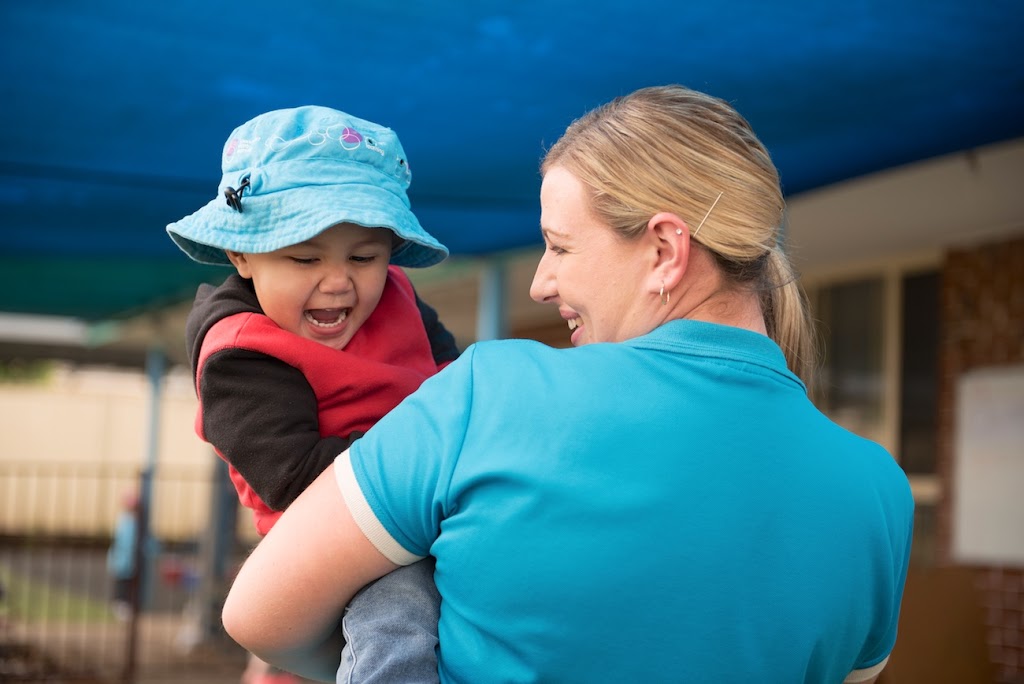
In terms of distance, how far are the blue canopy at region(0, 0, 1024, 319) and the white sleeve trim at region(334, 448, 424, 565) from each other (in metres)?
2.05

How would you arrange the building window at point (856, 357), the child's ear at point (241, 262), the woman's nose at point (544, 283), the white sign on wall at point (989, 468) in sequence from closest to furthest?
1. the woman's nose at point (544, 283)
2. the child's ear at point (241, 262)
3. the white sign on wall at point (989, 468)
4. the building window at point (856, 357)

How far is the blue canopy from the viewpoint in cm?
308

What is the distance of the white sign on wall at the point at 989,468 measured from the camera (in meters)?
6.66

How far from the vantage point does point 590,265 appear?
1.38 m

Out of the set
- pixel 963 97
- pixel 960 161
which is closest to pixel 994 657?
pixel 960 161

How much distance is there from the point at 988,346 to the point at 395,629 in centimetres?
647

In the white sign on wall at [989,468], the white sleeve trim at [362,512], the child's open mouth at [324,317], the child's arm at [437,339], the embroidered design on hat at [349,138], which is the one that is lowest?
the white sign on wall at [989,468]

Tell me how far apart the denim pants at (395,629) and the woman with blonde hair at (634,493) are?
0.06 feet

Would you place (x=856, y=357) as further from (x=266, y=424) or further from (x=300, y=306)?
(x=266, y=424)

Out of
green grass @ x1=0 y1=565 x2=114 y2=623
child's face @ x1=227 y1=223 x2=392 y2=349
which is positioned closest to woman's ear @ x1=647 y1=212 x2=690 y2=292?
child's face @ x1=227 y1=223 x2=392 y2=349

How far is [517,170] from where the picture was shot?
457 centimetres

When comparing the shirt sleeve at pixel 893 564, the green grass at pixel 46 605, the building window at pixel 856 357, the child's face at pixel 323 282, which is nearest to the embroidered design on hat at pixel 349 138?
the child's face at pixel 323 282

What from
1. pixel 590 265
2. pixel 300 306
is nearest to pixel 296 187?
pixel 300 306

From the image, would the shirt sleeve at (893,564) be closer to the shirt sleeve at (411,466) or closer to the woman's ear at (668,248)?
the woman's ear at (668,248)
